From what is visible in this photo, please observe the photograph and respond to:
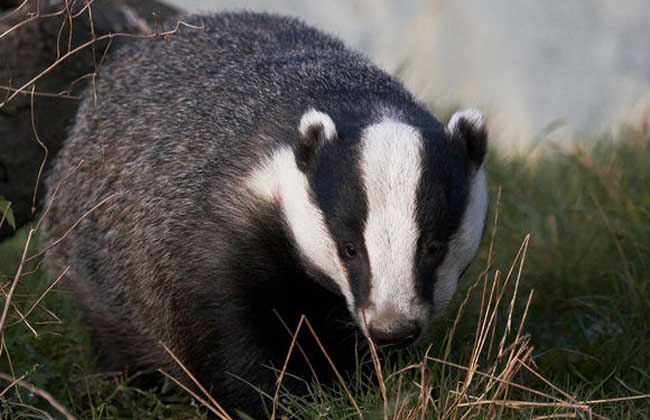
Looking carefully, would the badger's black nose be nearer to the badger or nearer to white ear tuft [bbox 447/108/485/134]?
the badger

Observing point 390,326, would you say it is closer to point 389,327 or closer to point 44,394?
point 389,327

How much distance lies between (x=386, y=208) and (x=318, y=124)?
413 mm

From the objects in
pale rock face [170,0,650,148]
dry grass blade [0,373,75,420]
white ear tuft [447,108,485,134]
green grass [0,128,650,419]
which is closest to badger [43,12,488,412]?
white ear tuft [447,108,485,134]

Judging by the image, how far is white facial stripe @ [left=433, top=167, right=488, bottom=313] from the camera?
3230mm

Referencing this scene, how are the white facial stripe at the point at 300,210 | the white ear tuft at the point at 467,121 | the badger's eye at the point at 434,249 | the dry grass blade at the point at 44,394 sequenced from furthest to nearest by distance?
the white ear tuft at the point at 467,121
the white facial stripe at the point at 300,210
the badger's eye at the point at 434,249
the dry grass blade at the point at 44,394

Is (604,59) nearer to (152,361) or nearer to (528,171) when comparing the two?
(528,171)

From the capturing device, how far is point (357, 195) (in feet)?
10.3

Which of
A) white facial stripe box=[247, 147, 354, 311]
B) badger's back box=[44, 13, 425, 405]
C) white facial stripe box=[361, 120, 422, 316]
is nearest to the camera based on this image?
white facial stripe box=[361, 120, 422, 316]

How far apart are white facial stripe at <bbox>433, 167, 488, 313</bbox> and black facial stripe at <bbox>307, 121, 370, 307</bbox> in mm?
243

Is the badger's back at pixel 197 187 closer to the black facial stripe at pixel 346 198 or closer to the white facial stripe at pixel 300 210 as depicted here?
the white facial stripe at pixel 300 210

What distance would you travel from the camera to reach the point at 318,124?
3336mm

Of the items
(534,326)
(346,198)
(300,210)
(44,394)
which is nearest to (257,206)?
(300,210)

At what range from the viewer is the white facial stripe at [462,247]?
3230 millimetres

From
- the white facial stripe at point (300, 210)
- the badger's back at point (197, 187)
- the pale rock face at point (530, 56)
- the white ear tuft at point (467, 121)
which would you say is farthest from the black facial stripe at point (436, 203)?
the pale rock face at point (530, 56)
